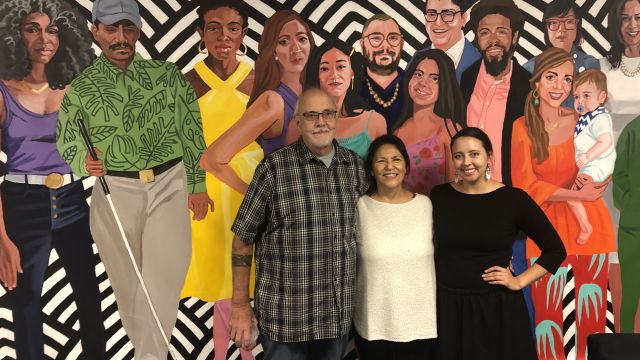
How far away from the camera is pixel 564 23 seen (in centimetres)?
217

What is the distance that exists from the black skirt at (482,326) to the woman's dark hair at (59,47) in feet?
6.27

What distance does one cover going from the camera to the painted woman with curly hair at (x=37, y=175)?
198 cm

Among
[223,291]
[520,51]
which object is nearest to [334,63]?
[520,51]

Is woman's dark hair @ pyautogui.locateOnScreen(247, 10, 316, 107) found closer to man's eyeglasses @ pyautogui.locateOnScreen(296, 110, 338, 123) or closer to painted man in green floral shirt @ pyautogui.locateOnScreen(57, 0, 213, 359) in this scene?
painted man in green floral shirt @ pyautogui.locateOnScreen(57, 0, 213, 359)

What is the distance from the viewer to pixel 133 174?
2.04 meters

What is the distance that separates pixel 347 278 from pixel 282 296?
263mm

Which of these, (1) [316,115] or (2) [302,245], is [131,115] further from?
(2) [302,245]

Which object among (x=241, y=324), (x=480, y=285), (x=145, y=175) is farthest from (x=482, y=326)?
(x=145, y=175)

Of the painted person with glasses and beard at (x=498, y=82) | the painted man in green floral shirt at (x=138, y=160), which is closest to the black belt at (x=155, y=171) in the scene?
the painted man in green floral shirt at (x=138, y=160)

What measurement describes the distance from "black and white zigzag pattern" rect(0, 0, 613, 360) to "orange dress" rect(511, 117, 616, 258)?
446mm

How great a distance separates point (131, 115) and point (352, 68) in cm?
105

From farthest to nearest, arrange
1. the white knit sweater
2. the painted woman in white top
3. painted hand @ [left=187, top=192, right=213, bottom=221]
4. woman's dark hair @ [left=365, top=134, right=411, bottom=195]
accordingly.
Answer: the painted woman in white top → painted hand @ [left=187, top=192, right=213, bottom=221] → woman's dark hair @ [left=365, top=134, right=411, bottom=195] → the white knit sweater

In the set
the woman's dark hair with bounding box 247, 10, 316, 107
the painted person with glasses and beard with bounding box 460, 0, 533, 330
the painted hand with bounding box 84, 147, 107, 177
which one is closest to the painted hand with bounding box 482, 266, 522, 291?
the painted person with glasses and beard with bounding box 460, 0, 533, 330

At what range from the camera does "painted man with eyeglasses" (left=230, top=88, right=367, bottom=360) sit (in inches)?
66.9
